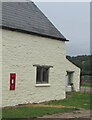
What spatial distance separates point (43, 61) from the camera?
2130cm

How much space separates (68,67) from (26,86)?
→ 50.0 ft

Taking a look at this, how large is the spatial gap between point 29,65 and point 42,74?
188cm

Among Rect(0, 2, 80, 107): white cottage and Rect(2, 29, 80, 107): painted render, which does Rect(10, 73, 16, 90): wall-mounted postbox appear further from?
Rect(2, 29, 80, 107): painted render

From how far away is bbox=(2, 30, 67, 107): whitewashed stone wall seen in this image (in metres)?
18.2

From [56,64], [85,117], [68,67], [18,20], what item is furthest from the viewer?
[68,67]

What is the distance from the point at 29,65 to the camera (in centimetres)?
2002

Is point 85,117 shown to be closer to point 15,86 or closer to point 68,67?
point 15,86

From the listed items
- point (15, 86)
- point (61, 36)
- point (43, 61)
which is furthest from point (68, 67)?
point (15, 86)

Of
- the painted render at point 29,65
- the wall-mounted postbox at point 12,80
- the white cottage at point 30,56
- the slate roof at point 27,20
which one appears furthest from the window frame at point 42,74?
the wall-mounted postbox at point 12,80

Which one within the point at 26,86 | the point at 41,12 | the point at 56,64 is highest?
the point at 41,12

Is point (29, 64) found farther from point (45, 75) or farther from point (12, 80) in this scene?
point (45, 75)

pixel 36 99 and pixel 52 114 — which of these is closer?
pixel 52 114

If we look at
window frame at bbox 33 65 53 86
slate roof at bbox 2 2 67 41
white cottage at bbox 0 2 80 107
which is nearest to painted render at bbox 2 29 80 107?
white cottage at bbox 0 2 80 107

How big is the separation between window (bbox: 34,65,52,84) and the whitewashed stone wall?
0.28m
